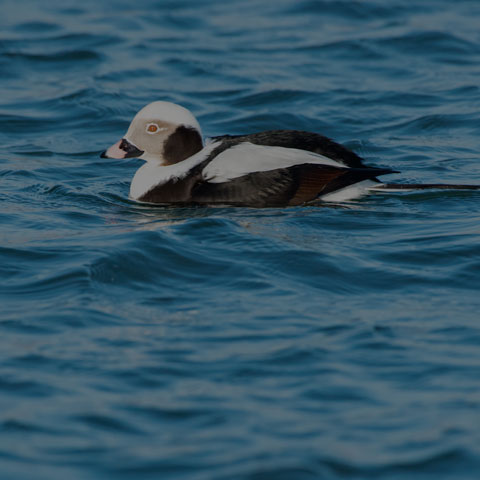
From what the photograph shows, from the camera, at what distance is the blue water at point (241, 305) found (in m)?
4.22

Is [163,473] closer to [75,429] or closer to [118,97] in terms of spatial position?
[75,429]

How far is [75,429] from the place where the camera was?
4355 mm

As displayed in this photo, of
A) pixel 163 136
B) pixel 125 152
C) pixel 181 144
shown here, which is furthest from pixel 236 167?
pixel 125 152

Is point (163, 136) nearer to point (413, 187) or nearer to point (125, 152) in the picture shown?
point (125, 152)

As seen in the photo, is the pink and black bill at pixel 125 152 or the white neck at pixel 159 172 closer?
the white neck at pixel 159 172

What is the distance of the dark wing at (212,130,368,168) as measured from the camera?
25.3ft

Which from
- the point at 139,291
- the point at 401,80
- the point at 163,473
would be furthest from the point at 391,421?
the point at 401,80

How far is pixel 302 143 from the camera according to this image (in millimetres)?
7758

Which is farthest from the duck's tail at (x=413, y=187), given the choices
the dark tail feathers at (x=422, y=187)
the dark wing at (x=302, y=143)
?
the dark wing at (x=302, y=143)

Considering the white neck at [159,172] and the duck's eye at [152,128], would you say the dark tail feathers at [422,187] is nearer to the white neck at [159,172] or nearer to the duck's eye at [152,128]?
the white neck at [159,172]

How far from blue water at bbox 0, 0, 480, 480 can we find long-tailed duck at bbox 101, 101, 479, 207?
0.14 meters

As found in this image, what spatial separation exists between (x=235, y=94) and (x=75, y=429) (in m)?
7.96

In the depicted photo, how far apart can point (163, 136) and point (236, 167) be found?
0.76 metres

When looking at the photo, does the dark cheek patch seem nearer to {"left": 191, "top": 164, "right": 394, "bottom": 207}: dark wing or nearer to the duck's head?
the duck's head
